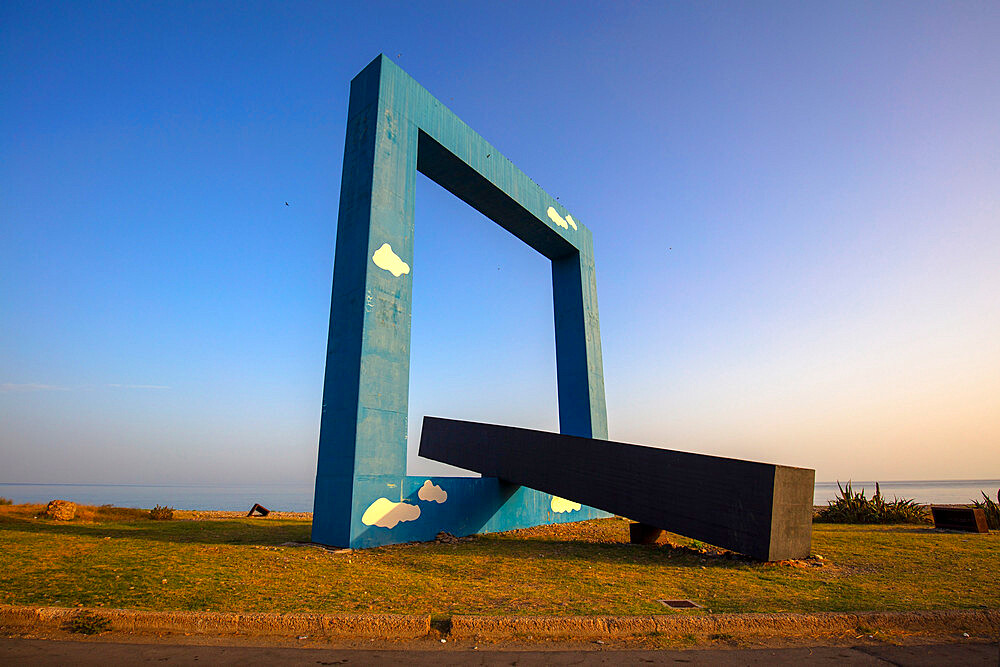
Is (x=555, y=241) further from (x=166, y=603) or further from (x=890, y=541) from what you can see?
(x=166, y=603)

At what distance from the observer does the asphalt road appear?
3.50 m

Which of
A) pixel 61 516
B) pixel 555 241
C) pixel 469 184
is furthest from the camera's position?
pixel 555 241

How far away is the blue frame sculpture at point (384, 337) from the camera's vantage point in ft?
28.3

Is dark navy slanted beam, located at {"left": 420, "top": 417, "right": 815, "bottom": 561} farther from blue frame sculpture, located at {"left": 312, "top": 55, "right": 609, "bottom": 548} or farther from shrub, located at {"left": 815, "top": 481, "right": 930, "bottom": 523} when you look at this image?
shrub, located at {"left": 815, "top": 481, "right": 930, "bottom": 523}

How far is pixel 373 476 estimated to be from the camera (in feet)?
28.4

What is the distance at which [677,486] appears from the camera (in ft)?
25.4

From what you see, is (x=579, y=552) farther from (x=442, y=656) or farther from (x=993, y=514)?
(x=993, y=514)

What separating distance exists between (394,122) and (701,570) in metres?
9.12

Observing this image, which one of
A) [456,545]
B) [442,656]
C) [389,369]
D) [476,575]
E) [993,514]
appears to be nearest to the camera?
[442,656]

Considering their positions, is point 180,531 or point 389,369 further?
point 180,531

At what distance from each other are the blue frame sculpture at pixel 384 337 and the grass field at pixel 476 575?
0.69m

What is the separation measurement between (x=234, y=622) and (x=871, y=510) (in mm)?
14177

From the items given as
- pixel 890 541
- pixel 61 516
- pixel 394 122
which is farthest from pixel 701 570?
pixel 61 516

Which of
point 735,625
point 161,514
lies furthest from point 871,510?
point 161,514
